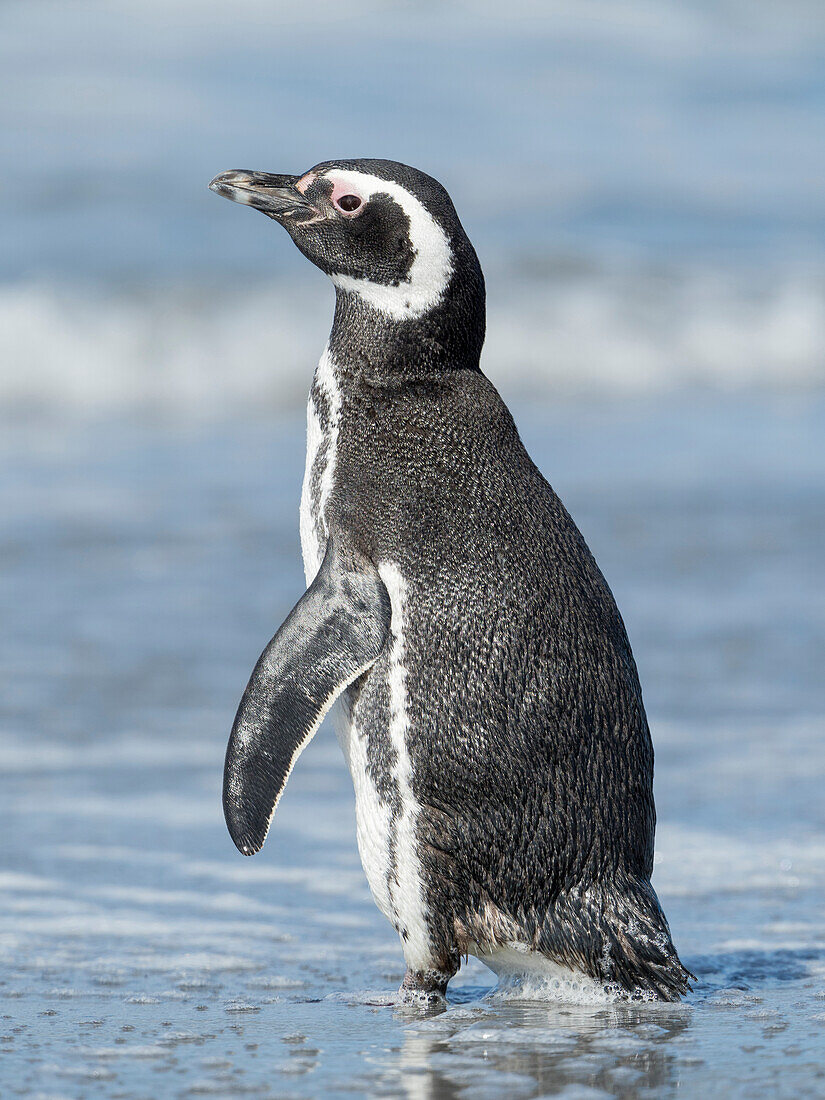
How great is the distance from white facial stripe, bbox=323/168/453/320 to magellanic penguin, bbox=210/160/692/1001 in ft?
0.90

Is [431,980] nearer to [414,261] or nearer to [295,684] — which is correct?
[295,684]

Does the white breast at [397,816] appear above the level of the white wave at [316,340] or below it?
below

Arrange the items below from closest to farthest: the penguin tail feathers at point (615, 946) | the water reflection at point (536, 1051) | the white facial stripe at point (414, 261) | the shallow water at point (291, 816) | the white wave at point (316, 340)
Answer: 1. the water reflection at point (536, 1051)
2. the shallow water at point (291, 816)
3. the penguin tail feathers at point (615, 946)
4. the white facial stripe at point (414, 261)
5. the white wave at point (316, 340)

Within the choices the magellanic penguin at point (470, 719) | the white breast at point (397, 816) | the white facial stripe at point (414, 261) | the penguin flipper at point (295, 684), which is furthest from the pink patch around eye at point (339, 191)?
the penguin flipper at point (295, 684)

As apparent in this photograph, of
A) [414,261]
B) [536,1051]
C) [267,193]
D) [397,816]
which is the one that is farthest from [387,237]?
[536,1051]

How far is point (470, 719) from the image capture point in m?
3.09

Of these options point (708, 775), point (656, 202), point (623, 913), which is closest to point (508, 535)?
point (623, 913)

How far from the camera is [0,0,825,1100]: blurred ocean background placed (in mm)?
2908

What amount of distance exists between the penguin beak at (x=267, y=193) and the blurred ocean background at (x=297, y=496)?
5.25 ft

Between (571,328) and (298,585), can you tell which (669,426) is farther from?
(298,585)

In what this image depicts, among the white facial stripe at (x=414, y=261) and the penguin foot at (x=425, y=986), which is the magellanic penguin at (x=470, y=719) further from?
the white facial stripe at (x=414, y=261)

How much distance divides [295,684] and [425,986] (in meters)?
0.63

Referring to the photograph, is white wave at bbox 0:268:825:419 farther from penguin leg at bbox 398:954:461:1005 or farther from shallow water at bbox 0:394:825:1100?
penguin leg at bbox 398:954:461:1005

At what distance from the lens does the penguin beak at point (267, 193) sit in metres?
3.58
